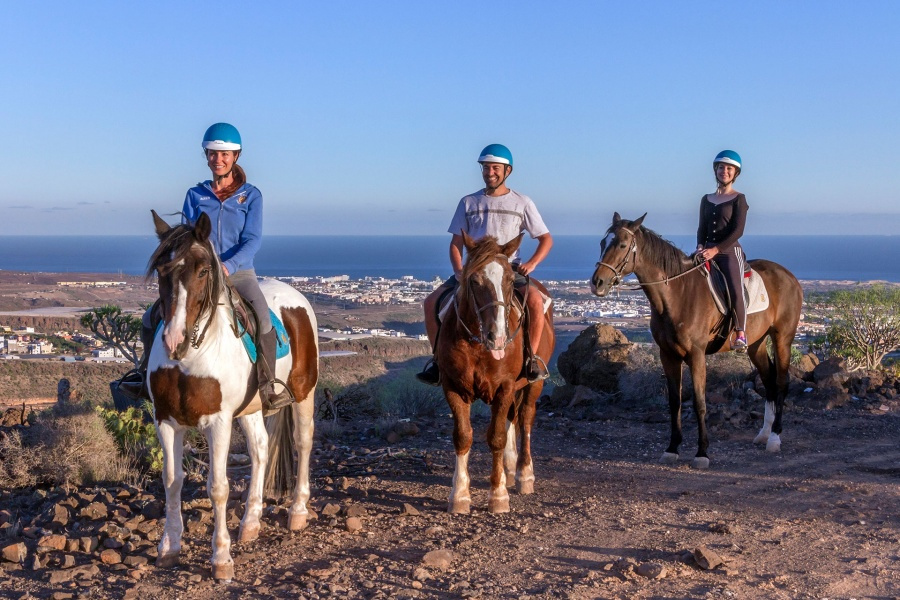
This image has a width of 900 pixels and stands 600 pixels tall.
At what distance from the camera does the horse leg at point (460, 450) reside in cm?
702

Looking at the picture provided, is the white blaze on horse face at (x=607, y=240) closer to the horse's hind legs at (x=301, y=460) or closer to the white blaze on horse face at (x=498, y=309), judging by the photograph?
the white blaze on horse face at (x=498, y=309)

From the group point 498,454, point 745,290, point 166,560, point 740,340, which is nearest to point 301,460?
point 166,560

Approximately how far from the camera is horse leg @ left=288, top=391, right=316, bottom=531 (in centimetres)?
659

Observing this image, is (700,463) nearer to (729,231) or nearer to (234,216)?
(729,231)

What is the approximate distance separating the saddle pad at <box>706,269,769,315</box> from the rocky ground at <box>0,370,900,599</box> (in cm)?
172

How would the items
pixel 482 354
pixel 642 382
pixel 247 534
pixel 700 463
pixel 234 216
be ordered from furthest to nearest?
pixel 642 382 < pixel 700 463 < pixel 482 354 < pixel 247 534 < pixel 234 216

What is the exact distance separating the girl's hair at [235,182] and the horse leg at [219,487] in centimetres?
166

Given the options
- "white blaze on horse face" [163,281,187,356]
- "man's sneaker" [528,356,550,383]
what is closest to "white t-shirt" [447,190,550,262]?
"man's sneaker" [528,356,550,383]

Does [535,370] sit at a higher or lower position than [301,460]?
higher

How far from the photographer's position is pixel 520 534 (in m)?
6.45

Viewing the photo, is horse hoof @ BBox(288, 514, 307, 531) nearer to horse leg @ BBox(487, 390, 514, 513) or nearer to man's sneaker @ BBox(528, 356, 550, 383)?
horse leg @ BBox(487, 390, 514, 513)

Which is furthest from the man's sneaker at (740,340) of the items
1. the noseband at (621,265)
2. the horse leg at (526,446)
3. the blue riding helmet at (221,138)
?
the blue riding helmet at (221,138)

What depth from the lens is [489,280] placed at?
20.6ft

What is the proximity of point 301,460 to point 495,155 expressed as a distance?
3041 mm
